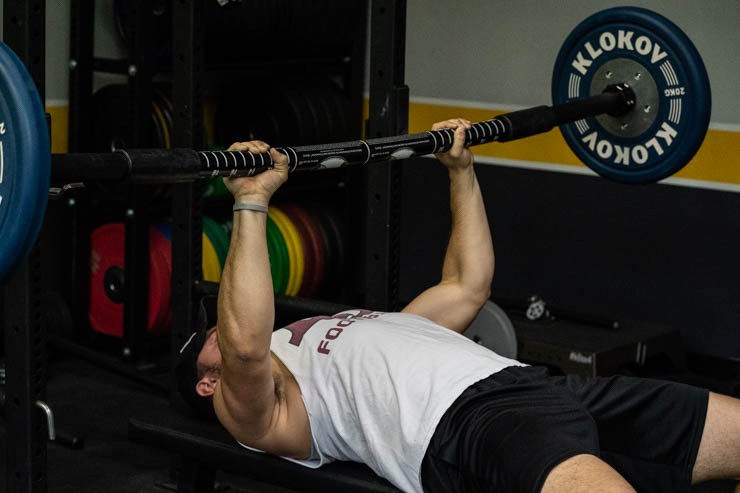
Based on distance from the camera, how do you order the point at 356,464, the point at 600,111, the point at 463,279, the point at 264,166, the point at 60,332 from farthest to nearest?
1. the point at 60,332
2. the point at 600,111
3. the point at 463,279
4. the point at 356,464
5. the point at 264,166

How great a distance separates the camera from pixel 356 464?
2.36 meters

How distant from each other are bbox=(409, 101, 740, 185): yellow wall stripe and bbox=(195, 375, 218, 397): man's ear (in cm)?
225

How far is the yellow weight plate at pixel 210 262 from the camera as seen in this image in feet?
13.6

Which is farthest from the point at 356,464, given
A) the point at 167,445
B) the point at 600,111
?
the point at 600,111

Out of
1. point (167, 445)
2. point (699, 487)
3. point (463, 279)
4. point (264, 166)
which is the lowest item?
point (699, 487)

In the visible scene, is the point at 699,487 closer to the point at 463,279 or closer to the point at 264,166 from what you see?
the point at 463,279

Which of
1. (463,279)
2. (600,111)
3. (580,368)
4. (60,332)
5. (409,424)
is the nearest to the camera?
(409,424)

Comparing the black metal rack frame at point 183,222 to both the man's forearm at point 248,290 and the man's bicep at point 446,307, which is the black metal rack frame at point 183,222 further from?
the man's forearm at point 248,290

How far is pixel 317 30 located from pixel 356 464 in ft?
8.04

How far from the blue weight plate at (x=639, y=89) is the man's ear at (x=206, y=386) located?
127cm

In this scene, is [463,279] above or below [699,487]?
above

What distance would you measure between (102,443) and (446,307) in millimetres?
1342

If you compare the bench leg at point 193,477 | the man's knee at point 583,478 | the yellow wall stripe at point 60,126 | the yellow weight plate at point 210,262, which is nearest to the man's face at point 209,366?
the bench leg at point 193,477

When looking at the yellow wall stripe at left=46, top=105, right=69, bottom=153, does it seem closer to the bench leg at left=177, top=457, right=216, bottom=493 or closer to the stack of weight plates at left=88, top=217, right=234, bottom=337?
the stack of weight plates at left=88, top=217, right=234, bottom=337
